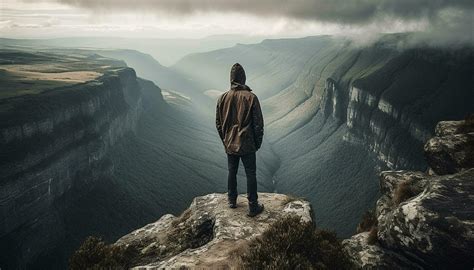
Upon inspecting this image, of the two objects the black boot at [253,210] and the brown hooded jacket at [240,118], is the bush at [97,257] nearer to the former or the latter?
the black boot at [253,210]

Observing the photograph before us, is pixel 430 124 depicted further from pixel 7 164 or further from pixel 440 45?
pixel 7 164

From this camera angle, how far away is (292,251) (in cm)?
1046

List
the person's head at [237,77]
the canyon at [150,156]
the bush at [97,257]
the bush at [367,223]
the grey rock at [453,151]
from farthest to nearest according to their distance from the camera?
the canyon at [150,156], the bush at [367,223], the grey rock at [453,151], the person's head at [237,77], the bush at [97,257]

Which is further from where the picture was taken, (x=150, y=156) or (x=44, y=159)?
(x=150, y=156)

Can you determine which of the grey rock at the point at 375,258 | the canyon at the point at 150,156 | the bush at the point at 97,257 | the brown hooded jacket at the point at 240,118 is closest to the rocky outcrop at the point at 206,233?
the bush at the point at 97,257

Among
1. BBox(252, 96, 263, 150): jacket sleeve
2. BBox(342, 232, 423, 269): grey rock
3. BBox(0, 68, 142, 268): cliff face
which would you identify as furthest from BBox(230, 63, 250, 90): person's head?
BBox(0, 68, 142, 268): cliff face

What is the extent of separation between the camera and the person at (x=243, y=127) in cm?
1405

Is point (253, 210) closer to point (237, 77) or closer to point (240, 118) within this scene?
Answer: point (240, 118)

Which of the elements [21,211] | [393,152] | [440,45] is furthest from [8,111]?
[440,45]

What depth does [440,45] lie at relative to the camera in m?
170

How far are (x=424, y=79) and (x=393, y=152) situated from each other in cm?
4557

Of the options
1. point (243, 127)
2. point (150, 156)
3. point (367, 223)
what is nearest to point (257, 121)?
point (243, 127)

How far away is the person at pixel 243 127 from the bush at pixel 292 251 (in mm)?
3009

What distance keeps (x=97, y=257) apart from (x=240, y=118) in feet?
25.3
